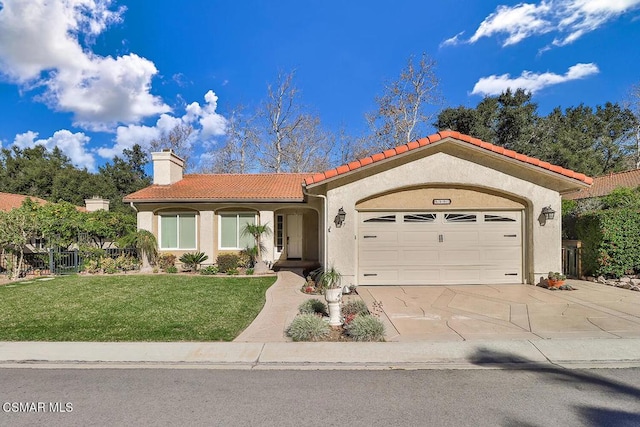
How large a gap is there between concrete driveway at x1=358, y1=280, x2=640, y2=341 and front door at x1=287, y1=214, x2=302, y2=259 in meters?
6.26

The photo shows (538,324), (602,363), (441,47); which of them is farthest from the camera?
(441,47)

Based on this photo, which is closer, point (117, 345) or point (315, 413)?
point (315, 413)

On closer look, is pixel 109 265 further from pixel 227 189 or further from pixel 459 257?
pixel 459 257

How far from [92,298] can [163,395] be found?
673cm

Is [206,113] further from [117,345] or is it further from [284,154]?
[117,345]

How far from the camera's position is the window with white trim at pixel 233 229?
15.0 metres

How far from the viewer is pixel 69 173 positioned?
111 feet

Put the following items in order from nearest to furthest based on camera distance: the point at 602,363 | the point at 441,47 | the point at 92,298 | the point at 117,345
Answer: the point at 602,363 → the point at 117,345 → the point at 92,298 → the point at 441,47

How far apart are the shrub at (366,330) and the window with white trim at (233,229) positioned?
32.2 ft

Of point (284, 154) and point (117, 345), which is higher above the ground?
point (284, 154)

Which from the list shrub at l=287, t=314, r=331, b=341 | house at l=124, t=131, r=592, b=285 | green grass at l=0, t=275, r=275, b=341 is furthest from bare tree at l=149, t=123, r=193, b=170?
shrub at l=287, t=314, r=331, b=341

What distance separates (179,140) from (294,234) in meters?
24.4

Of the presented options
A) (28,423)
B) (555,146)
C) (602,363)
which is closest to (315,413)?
(28,423)

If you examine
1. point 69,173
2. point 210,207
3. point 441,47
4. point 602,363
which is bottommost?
point 602,363
